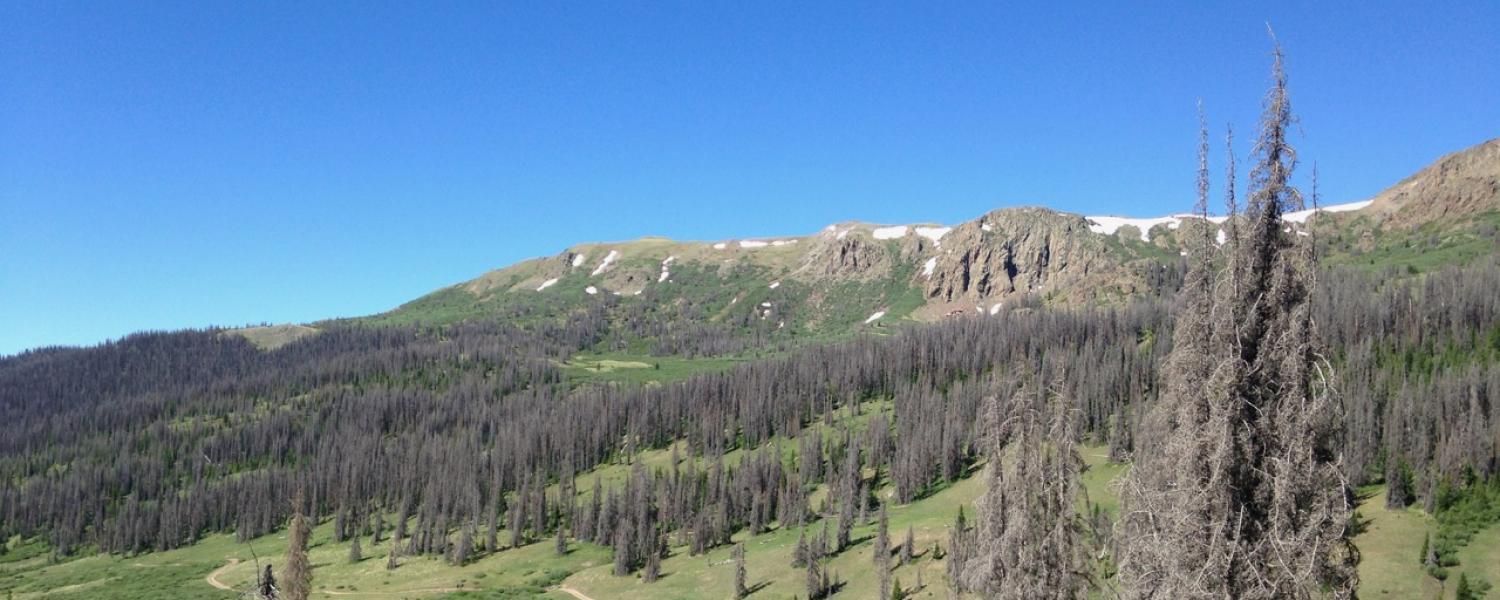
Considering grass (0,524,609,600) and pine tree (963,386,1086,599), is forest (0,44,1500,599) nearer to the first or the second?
pine tree (963,386,1086,599)

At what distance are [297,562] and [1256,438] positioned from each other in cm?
3309

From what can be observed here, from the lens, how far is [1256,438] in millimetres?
14109

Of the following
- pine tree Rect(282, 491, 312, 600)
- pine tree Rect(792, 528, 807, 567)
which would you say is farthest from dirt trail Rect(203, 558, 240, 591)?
pine tree Rect(282, 491, 312, 600)

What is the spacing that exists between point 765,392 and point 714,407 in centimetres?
1177

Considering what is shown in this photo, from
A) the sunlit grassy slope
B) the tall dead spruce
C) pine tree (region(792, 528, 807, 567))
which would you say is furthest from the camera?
pine tree (region(792, 528, 807, 567))

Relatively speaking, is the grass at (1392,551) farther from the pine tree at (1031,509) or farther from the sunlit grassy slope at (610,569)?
the pine tree at (1031,509)

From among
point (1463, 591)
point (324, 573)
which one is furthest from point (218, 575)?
point (1463, 591)

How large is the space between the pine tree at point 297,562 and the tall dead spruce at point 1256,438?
3053 cm

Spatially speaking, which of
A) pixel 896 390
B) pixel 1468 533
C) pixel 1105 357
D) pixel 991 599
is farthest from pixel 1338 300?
pixel 991 599

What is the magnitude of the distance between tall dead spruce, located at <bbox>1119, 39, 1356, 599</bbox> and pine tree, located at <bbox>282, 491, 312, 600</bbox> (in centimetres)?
3053

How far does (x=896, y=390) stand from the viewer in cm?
19488

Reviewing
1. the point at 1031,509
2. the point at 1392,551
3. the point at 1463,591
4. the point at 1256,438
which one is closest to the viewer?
the point at 1256,438

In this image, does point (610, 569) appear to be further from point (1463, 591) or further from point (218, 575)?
point (1463, 591)

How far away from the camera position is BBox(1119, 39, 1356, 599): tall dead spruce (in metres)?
13.7
